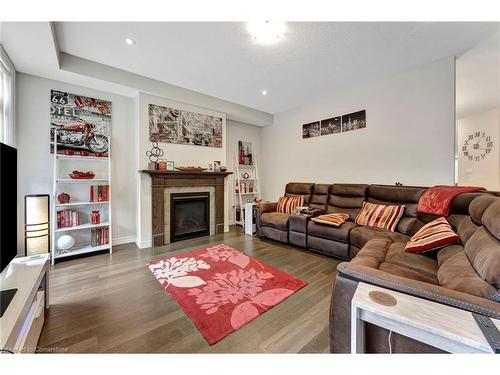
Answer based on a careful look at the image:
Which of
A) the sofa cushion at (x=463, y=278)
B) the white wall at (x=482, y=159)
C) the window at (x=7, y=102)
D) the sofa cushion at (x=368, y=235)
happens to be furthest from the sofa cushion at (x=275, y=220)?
the white wall at (x=482, y=159)

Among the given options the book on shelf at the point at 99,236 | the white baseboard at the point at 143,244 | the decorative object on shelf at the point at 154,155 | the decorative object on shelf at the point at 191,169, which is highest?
the decorative object on shelf at the point at 154,155

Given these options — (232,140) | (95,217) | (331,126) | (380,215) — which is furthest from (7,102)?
(380,215)

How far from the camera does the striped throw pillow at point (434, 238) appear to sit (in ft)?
5.70

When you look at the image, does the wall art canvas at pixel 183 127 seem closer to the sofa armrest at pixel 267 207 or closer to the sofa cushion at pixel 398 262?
the sofa armrest at pixel 267 207

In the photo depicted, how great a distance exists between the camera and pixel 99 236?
121 inches

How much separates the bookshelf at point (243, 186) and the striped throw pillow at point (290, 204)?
108 cm

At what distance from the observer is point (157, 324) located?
1570 millimetres

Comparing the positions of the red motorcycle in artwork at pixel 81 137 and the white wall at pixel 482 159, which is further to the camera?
the white wall at pixel 482 159

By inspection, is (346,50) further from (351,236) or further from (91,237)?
(91,237)

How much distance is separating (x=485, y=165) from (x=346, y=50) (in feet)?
13.8

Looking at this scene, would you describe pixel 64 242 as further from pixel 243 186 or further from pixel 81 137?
pixel 243 186
